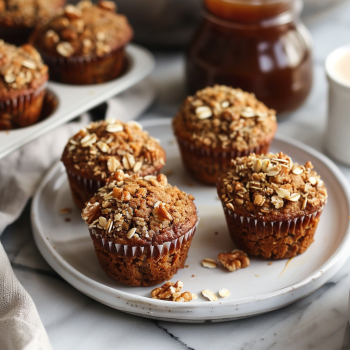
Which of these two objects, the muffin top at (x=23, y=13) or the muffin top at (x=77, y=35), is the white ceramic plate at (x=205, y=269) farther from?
the muffin top at (x=23, y=13)

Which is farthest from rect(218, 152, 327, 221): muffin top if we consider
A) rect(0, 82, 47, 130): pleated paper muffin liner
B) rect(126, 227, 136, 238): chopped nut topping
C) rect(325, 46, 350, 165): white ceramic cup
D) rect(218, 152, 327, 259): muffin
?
rect(0, 82, 47, 130): pleated paper muffin liner

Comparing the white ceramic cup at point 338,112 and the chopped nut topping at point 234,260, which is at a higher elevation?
the white ceramic cup at point 338,112

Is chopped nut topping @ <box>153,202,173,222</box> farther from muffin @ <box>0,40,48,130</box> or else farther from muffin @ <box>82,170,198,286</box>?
muffin @ <box>0,40,48,130</box>

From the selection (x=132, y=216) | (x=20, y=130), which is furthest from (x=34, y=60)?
(x=132, y=216)

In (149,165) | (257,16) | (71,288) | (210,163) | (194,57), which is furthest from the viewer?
(194,57)

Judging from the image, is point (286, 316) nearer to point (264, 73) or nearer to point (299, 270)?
point (299, 270)

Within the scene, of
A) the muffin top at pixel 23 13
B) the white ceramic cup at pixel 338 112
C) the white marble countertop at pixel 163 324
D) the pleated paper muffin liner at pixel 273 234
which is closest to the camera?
the white marble countertop at pixel 163 324

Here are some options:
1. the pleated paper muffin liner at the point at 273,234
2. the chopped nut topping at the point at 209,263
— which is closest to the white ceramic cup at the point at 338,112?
the pleated paper muffin liner at the point at 273,234
